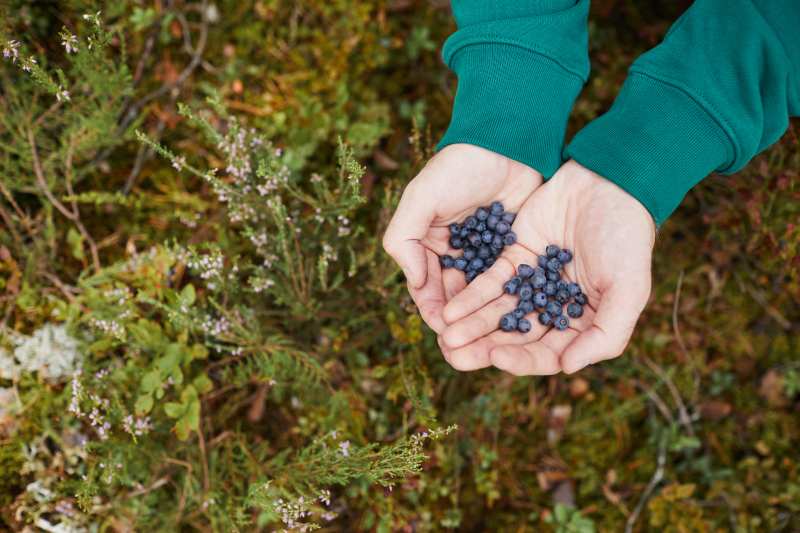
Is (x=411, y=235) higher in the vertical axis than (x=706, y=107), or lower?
lower

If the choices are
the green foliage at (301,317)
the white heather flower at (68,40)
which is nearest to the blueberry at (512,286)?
the green foliage at (301,317)

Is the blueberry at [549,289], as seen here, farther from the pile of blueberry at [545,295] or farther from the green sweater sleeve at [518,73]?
the green sweater sleeve at [518,73]

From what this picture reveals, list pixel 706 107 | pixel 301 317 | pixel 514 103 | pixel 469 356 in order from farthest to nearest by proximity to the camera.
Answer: pixel 301 317 → pixel 514 103 → pixel 706 107 → pixel 469 356

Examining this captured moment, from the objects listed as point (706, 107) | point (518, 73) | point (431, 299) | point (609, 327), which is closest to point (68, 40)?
point (431, 299)

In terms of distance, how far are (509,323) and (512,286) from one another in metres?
0.13

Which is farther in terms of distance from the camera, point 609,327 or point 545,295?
point 545,295

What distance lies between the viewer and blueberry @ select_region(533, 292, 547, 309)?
1.92 m

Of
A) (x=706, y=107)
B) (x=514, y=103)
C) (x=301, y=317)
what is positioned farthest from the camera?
(x=301, y=317)

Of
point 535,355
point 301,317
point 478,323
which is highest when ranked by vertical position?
point 301,317

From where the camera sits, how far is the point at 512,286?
1948 mm

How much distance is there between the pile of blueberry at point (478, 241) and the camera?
2.03 m

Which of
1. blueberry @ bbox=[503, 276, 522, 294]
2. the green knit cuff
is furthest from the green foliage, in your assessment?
the green knit cuff

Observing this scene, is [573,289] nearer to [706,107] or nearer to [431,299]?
[431,299]

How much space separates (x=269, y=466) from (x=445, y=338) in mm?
882
